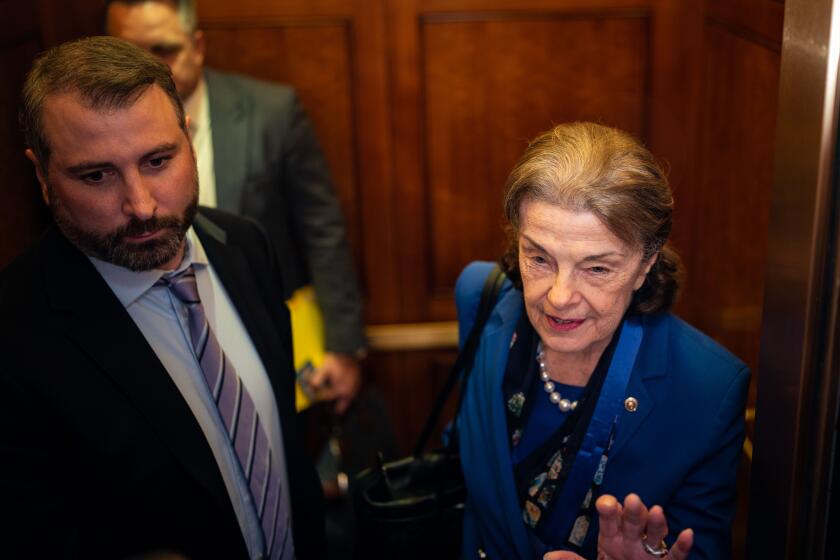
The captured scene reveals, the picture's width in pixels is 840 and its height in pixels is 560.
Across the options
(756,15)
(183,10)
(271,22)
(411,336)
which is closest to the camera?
(756,15)

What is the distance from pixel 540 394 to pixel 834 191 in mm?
682

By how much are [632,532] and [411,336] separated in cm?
205

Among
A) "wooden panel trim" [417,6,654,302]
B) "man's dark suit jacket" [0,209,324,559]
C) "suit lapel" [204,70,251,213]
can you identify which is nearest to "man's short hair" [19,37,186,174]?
"man's dark suit jacket" [0,209,324,559]

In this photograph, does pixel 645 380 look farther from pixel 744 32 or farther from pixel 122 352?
pixel 122 352

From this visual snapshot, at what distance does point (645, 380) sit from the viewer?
5.61ft

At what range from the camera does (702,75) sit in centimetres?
238

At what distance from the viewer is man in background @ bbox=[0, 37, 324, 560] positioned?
158 centimetres

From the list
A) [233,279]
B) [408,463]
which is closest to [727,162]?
[408,463]

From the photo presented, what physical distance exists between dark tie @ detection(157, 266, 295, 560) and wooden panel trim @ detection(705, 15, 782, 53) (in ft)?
4.15

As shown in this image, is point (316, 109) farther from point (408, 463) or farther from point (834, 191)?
point (834, 191)

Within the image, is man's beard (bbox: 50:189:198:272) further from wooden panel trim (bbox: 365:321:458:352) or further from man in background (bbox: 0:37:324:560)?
wooden panel trim (bbox: 365:321:458:352)

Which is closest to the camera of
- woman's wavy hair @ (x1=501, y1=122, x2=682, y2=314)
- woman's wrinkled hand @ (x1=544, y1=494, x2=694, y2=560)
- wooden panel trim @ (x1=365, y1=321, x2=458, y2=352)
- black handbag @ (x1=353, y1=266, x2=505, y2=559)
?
woman's wrinkled hand @ (x1=544, y1=494, x2=694, y2=560)

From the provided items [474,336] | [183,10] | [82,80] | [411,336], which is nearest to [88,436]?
[82,80]


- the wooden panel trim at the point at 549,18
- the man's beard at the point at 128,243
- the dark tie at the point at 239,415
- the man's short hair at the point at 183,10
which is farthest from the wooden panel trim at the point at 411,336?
the man's beard at the point at 128,243
